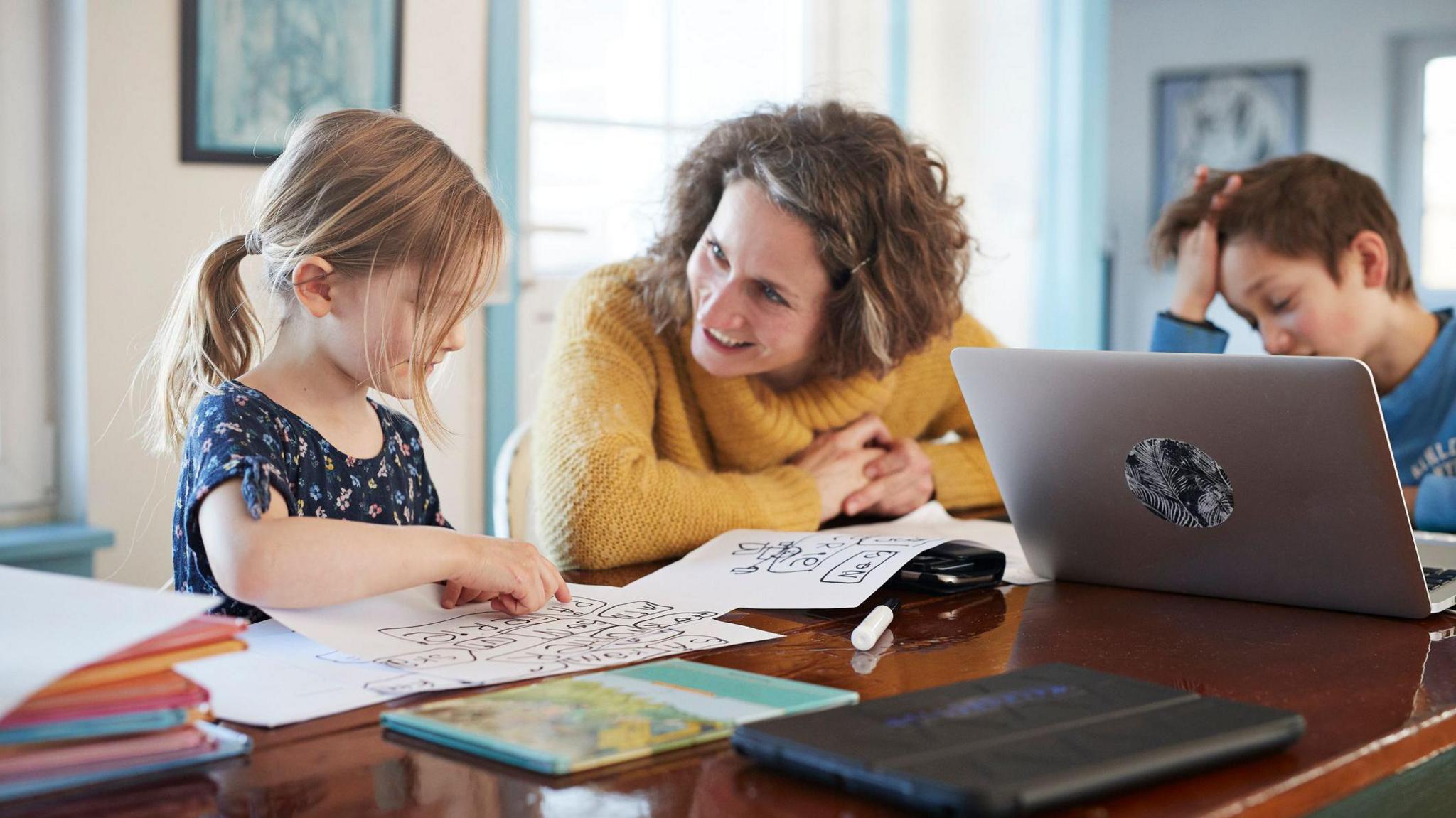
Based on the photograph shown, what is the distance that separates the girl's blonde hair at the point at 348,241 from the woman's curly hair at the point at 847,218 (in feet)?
1.37

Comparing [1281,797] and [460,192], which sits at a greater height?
[460,192]

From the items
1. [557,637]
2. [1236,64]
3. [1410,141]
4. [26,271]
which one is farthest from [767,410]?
[1236,64]

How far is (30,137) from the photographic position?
2.11 m

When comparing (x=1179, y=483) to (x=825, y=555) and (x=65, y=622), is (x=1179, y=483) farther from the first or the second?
(x=65, y=622)

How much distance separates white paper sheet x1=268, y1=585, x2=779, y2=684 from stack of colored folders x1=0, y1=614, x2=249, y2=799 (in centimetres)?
19

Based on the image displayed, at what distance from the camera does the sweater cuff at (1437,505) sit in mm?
1499

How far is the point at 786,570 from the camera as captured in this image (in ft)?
3.82

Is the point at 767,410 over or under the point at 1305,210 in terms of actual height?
under

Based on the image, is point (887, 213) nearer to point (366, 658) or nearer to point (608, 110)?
point (366, 658)

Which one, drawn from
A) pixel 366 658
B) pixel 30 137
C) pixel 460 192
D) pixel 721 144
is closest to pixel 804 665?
pixel 366 658

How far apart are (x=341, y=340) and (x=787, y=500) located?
552mm

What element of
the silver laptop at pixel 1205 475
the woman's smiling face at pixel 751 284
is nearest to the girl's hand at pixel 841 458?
the woman's smiling face at pixel 751 284

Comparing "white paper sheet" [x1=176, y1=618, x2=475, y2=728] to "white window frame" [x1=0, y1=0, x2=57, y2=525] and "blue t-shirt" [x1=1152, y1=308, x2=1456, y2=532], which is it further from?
"white window frame" [x1=0, y1=0, x2=57, y2=525]

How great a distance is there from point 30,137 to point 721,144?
121 cm
